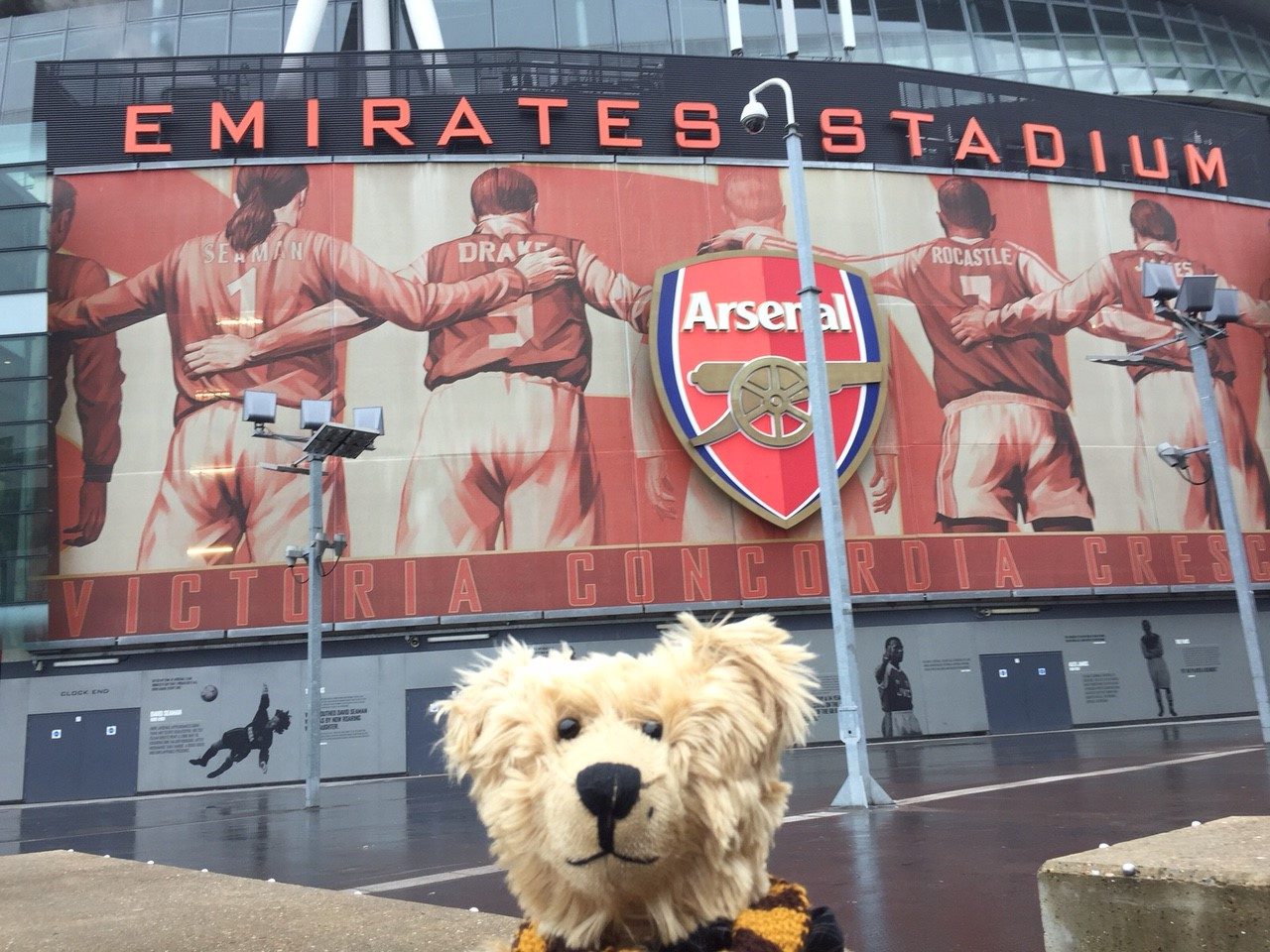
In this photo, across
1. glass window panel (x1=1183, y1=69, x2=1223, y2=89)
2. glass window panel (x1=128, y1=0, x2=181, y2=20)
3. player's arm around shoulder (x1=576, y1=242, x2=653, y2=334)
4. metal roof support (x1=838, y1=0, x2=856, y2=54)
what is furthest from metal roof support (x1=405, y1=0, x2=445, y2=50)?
glass window panel (x1=1183, y1=69, x2=1223, y2=89)

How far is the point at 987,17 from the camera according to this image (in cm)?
3388

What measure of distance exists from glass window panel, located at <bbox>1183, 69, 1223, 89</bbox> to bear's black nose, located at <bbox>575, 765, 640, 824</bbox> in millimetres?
40515

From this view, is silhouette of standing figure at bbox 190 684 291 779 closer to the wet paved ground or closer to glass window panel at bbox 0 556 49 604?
the wet paved ground

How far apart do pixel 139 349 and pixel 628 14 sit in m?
18.2

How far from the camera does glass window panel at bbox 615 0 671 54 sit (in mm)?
31172

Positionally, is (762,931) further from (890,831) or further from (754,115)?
(754,115)

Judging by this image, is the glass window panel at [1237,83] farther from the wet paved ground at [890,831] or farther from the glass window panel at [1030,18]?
the wet paved ground at [890,831]

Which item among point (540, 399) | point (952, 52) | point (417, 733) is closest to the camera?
point (417, 733)

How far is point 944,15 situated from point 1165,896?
3689 cm

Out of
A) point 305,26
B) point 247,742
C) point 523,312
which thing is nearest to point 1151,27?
point 523,312

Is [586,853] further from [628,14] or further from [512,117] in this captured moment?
[628,14]

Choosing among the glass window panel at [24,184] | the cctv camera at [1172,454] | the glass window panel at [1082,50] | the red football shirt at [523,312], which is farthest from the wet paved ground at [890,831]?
the glass window panel at [1082,50]

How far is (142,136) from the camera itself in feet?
80.3

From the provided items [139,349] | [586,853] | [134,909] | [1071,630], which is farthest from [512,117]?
[586,853]
